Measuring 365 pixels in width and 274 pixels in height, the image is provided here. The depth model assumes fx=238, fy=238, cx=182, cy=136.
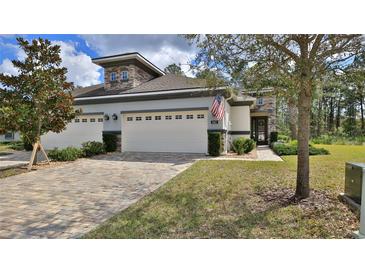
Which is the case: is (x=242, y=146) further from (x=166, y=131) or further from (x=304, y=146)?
(x=304, y=146)

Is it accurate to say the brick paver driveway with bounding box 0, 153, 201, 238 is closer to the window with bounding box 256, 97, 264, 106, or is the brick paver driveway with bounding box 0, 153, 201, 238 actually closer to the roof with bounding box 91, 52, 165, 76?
the roof with bounding box 91, 52, 165, 76

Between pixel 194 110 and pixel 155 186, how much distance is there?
23.1ft

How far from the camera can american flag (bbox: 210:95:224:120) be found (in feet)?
38.8

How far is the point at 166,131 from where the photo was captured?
43.9ft

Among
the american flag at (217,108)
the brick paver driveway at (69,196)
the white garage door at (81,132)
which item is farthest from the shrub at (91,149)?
the american flag at (217,108)

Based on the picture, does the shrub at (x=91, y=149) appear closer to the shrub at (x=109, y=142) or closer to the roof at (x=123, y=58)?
the shrub at (x=109, y=142)

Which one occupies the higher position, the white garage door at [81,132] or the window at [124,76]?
the window at [124,76]

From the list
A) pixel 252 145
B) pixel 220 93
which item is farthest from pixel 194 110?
pixel 252 145

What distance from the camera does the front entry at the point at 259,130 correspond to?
20.0 metres

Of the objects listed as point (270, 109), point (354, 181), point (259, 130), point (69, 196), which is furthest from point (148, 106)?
point (270, 109)

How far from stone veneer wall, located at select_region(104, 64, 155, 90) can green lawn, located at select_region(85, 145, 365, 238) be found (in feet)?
35.9

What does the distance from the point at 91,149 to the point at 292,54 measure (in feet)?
35.0

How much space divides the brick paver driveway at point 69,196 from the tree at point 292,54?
11.4ft

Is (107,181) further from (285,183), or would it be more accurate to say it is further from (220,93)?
(220,93)
